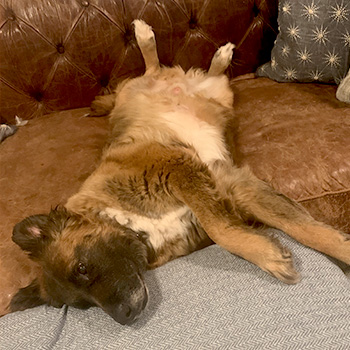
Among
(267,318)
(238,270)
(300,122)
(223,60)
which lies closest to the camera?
(267,318)

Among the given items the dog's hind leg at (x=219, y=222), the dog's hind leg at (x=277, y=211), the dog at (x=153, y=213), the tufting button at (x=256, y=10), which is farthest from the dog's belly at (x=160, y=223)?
the tufting button at (x=256, y=10)

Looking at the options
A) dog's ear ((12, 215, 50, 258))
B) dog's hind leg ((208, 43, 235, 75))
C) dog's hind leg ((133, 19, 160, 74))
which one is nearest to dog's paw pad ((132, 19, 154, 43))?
dog's hind leg ((133, 19, 160, 74))

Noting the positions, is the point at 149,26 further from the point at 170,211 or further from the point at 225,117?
the point at 170,211

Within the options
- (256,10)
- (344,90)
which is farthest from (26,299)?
(256,10)

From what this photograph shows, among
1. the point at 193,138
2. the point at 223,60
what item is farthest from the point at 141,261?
the point at 223,60

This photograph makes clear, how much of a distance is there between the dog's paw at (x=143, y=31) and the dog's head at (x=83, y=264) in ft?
4.61

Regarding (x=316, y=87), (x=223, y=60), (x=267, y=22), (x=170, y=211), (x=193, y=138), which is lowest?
(x=170, y=211)

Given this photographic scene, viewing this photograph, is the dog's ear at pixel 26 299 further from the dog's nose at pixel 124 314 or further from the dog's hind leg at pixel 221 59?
the dog's hind leg at pixel 221 59

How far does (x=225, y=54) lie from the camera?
9.02 feet

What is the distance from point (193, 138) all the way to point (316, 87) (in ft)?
3.40

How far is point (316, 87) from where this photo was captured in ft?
8.62

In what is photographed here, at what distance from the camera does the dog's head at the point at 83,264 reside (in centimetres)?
158

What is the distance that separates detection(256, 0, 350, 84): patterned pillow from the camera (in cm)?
232

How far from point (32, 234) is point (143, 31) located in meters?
1.64
